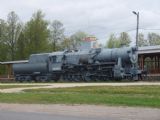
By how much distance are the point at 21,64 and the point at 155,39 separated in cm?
7678

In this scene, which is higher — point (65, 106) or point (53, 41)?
point (53, 41)

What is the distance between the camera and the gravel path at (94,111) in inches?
621

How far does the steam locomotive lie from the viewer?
1726 inches

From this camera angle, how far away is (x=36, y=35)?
298 feet

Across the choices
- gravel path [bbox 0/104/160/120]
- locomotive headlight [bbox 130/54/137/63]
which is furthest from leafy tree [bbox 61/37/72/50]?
gravel path [bbox 0/104/160/120]

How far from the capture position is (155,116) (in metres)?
15.5

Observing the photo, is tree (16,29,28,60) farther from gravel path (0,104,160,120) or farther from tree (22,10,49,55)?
gravel path (0,104,160,120)

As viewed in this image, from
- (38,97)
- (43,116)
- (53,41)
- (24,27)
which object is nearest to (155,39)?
(53,41)

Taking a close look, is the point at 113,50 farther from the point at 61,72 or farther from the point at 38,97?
the point at 38,97

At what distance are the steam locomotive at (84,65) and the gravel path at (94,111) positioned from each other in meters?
23.3

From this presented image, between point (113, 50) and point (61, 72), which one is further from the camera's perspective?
point (61, 72)

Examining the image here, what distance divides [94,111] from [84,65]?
29.1 metres

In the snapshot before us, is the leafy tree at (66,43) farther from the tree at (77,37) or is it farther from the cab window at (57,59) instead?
the cab window at (57,59)

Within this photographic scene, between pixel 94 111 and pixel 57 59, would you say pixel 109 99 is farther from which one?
pixel 57 59
